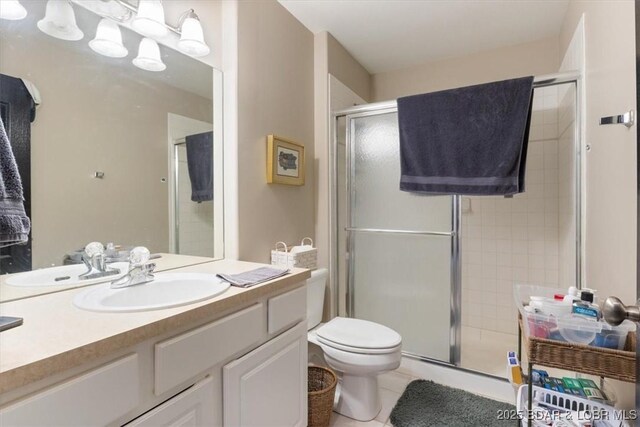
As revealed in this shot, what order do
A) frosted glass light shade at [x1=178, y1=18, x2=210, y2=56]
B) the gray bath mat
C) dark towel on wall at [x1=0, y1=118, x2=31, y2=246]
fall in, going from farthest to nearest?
the gray bath mat, frosted glass light shade at [x1=178, y1=18, x2=210, y2=56], dark towel on wall at [x1=0, y1=118, x2=31, y2=246]

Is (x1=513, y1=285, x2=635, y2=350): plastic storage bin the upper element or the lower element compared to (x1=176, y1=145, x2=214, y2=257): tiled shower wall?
lower

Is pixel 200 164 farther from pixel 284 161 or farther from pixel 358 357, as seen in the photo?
pixel 358 357

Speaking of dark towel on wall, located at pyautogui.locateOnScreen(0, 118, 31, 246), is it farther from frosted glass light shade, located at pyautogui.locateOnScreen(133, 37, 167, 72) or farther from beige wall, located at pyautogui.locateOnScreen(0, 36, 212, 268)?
frosted glass light shade, located at pyautogui.locateOnScreen(133, 37, 167, 72)

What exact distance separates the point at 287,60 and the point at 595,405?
2245mm

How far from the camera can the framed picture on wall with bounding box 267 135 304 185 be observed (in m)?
1.87

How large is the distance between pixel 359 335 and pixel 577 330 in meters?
0.95

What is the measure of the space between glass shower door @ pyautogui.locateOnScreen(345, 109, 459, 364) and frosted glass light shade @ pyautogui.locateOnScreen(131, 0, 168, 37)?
1.36 metres

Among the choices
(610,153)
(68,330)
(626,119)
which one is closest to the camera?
(68,330)

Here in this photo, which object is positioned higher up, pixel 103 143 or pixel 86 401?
pixel 103 143

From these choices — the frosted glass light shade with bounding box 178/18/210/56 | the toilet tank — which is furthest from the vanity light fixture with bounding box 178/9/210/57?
the toilet tank

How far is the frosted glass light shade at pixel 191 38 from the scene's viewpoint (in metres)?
1.50

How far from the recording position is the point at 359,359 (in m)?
1.55

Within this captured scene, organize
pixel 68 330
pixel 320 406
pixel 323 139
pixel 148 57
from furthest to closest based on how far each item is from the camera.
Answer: pixel 323 139 < pixel 320 406 < pixel 148 57 < pixel 68 330

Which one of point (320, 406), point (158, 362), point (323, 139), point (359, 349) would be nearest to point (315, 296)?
point (359, 349)
